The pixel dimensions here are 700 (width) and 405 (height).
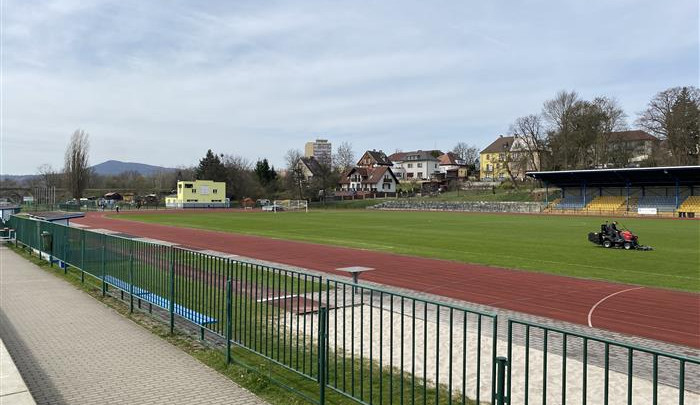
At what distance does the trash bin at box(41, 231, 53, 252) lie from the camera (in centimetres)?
1766

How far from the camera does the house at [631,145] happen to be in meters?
83.4

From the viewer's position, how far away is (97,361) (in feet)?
24.4

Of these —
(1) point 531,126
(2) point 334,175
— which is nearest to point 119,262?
(1) point 531,126

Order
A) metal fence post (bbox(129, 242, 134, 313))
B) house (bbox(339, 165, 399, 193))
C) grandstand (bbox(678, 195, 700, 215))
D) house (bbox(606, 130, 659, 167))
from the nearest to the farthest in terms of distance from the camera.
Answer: metal fence post (bbox(129, 242, 134, 313)) < grandstand (bbox(678, 195, 700, 215)) < house (bbox(606, 130, 659, 167)) < house (bbox(339, 165, 399, 193))

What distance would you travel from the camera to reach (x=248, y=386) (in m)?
6.48

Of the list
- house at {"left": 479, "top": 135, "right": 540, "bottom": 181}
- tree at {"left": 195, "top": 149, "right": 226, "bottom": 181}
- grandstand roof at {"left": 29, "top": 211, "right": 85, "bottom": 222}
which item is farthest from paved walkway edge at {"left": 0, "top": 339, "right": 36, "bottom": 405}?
tree at {"left": 195, "top": 149, "right": 226, "bottom": 181}

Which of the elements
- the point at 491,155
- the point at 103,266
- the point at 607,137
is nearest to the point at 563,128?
the point at 607,137

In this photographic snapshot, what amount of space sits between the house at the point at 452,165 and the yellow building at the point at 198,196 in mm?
65020

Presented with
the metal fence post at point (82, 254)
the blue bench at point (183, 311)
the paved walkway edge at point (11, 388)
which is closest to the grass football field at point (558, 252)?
the blue bench at point (183, 311)

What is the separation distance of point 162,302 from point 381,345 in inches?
220

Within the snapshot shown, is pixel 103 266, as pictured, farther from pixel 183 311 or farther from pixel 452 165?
pixel 452 165

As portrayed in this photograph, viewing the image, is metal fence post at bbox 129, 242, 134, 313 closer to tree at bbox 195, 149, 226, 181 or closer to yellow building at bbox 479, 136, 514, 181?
tree at bbox 195, 149, 226, 181

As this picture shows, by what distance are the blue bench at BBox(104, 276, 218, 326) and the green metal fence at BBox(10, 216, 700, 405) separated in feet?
0.07

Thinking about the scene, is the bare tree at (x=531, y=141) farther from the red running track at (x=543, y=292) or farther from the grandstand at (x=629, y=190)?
the red running track at (x=543, y=292)
